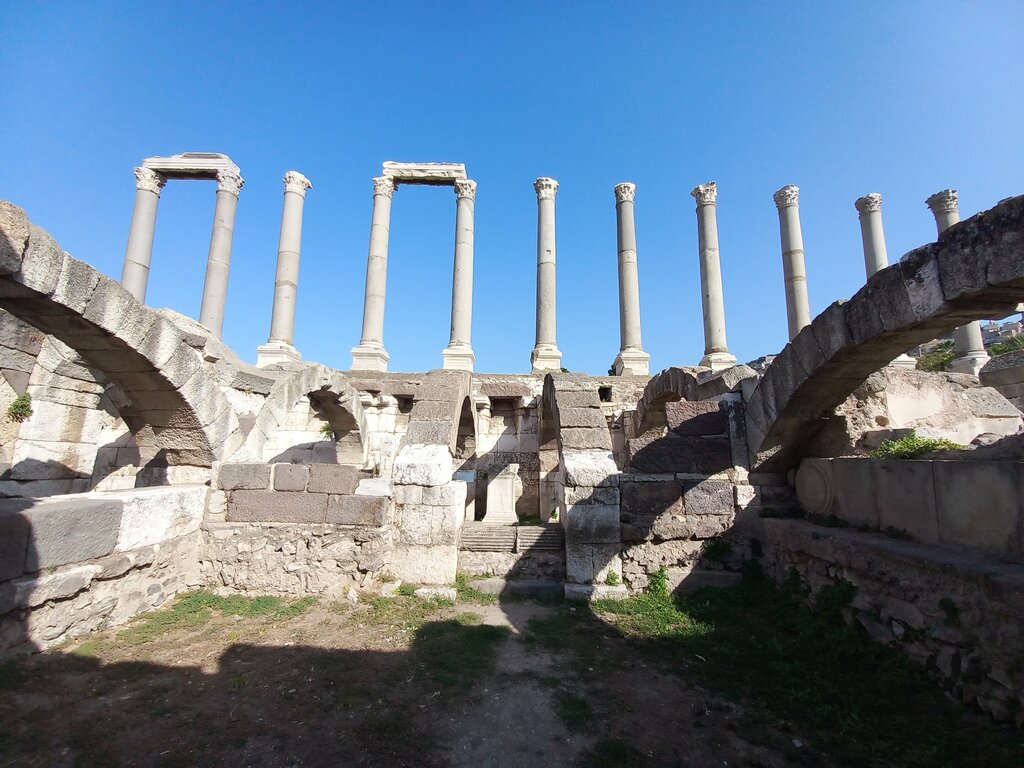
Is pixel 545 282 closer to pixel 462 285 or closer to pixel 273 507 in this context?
pixel 462 285

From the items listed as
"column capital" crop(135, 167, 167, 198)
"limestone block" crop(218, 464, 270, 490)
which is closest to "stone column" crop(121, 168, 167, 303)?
"column capital" crop(135, 167, 167, 198)

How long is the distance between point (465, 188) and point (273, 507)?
47.8 feet

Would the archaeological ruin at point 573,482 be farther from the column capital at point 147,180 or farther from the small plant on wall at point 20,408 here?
the column capital at point 147,180

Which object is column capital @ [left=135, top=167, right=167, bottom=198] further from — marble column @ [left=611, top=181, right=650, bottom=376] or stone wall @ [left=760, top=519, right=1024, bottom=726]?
stone wall @ [left=760, top=519, right=1024, bottom=726]

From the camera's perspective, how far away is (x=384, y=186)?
17.1m

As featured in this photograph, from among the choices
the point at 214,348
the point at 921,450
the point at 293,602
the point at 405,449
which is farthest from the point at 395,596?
the point at 214,348

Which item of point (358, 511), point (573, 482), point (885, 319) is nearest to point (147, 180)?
point (358, 511)

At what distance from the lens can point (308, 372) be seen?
25.4 feet

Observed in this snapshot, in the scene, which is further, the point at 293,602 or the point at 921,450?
the point at 293,602

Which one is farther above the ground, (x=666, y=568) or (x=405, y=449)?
(x=405, y=449)

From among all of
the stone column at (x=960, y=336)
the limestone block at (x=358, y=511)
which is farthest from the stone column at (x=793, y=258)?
the limestone block at (x=358, y=511)

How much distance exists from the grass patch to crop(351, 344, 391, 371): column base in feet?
39.9

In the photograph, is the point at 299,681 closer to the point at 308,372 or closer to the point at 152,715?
the point at 152,715

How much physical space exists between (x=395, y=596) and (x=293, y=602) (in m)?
1.01
